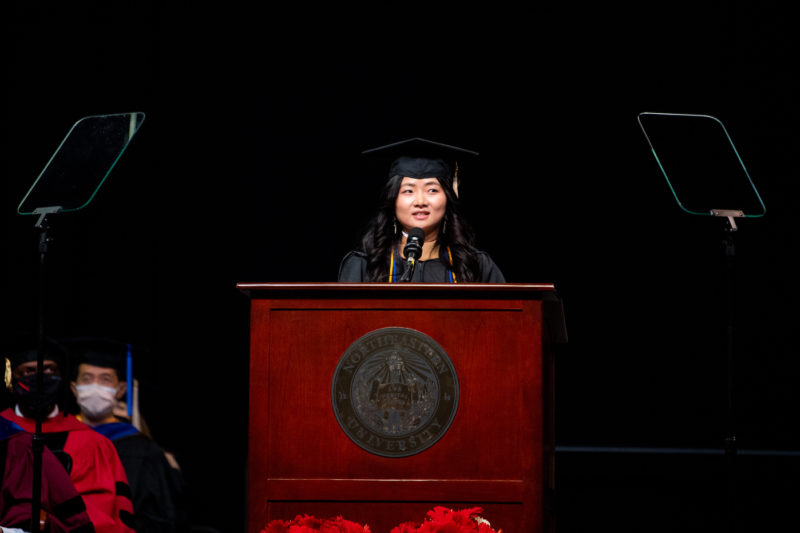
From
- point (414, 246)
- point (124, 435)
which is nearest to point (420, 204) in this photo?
point (414, 246)

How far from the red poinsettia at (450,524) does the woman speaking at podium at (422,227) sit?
132cm

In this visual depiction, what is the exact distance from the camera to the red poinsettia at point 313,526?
2.29 meters

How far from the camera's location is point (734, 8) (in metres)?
4.57

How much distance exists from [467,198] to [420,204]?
126 centimetres

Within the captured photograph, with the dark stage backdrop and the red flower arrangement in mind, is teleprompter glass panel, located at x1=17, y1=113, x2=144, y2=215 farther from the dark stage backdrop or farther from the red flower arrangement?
the dark stage backdrop

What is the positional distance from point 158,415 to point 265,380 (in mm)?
2785

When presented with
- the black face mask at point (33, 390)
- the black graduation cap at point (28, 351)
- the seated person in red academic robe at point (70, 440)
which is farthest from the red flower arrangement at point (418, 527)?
the black graduation cap at point (28, 351)

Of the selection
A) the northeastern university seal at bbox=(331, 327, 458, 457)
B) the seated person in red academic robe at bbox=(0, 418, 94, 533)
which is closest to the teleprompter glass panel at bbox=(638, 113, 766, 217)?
the northeastern university seal at bbox=(331, 327, 458, 457)

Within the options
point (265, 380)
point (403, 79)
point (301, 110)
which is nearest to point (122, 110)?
point (301, 110)

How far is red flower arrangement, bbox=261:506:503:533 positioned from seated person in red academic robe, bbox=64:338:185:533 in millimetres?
2198

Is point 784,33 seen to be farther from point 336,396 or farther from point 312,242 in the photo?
point 336,396

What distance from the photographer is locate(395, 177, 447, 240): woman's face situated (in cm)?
358

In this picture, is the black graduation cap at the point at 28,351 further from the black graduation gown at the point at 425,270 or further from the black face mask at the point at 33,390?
the black graduation gown at the point at 425,270

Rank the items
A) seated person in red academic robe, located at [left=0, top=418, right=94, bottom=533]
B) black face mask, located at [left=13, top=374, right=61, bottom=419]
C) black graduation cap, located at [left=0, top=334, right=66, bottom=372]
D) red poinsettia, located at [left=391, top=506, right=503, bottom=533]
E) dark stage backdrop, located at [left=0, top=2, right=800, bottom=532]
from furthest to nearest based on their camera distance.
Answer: dark stage backdrop, located at [left=0, top=2, right=800, bottom=532] → black graduation cap, located at [left=0, top=334, right=66, bottom=372] → black face mask, located at [left=13, top=374, right=61, bottom=419] → seated person in red academic robe, located at [left=0, top=418, right=94, bottom=533] → red poinsettia, located at [left=391, top=506, right=503, bottom=533]
